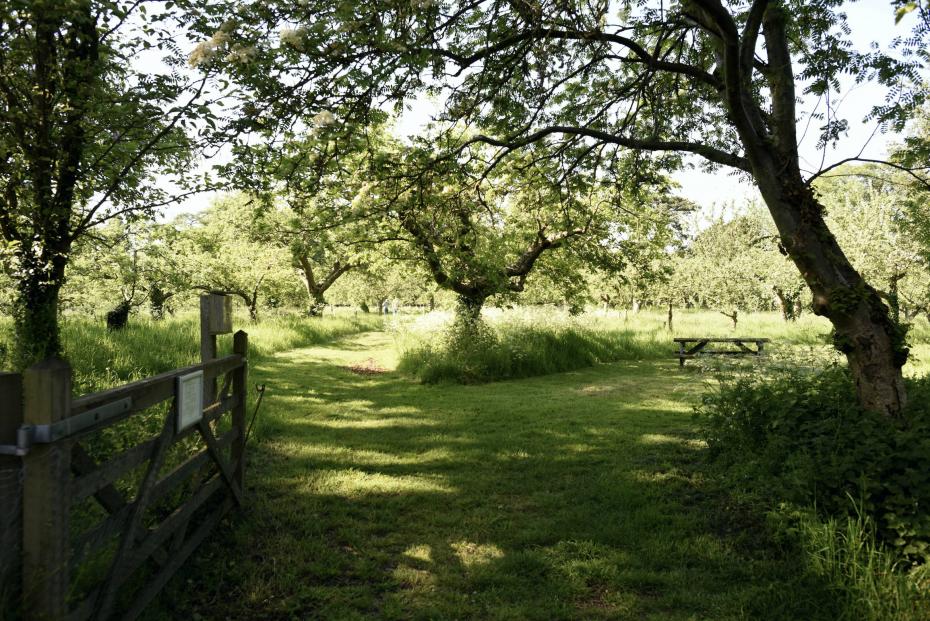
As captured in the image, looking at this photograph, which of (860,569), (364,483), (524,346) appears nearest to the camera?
(860,569)

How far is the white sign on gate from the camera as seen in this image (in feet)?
10.5

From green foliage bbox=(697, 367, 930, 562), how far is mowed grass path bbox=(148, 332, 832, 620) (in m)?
0.50

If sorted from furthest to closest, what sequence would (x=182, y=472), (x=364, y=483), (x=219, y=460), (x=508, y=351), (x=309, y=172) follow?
(x=508, y=351)
(x=309, y=172)
(x=364, y=483)
(x=219, y=460)
(x=182, y=472)

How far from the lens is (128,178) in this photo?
677cm

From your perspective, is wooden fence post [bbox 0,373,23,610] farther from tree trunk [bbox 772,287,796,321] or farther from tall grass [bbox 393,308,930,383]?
tree trunk [bbox 772,287,796,321]

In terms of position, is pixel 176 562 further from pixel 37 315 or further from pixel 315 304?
pixel 315 304

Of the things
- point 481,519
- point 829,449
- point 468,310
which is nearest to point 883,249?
point 468,310

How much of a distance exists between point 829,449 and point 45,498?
496cm

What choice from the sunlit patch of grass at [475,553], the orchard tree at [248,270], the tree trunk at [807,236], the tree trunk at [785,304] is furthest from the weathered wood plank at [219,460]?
the tree trunk at [785,304]

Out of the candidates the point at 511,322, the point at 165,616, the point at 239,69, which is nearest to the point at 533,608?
the point at 165,616

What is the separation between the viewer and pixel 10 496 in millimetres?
2092

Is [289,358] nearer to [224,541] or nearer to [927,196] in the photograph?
[224,541]

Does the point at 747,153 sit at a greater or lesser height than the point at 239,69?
lesser

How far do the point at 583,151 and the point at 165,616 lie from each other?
6.19 m
